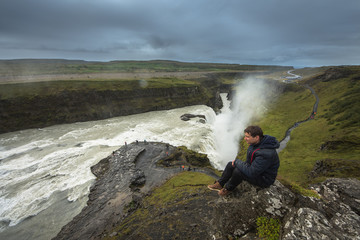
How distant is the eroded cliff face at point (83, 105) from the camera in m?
48.1

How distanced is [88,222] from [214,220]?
13903 millimetres

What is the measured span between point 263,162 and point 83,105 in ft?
220

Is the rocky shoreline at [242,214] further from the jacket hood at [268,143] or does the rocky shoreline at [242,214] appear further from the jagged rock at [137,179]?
the jacket hood at [268,143]

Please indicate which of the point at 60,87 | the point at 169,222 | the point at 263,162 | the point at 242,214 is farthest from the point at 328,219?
the point at 60,87

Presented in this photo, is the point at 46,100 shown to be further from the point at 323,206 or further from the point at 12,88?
the point at 323,206

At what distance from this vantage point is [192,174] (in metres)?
22.2

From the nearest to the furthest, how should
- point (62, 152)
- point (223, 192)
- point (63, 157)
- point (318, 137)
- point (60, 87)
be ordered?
1. point (223, 192)
2. point (63, 157)
3. point (62, 152)
4. point (318, 137)
5. point (60, 87)

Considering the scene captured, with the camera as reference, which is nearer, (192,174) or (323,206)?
(323,206)

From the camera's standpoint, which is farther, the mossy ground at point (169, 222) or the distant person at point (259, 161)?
the mossy ground at point (169, 222)

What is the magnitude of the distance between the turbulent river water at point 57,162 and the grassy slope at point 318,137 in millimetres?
15031

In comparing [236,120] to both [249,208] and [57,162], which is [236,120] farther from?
[249,208]

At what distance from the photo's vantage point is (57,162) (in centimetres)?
2917

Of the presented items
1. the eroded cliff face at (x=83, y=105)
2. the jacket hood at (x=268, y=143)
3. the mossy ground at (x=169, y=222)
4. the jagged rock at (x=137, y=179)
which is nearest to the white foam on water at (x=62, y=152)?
the eroded cliff face at (x=83, y=105)

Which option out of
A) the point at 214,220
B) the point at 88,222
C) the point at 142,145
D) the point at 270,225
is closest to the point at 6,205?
the point at 88,222
